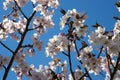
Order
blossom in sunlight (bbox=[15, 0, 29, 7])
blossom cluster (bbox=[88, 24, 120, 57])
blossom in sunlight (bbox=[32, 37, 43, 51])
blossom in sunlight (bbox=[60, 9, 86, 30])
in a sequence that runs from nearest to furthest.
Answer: blossom cluster (bbox=[88, 24, 120, 57]) < blossom in sunlight (bbox=[60, 9, 86, 30]) < blossom in sunlight (bbox=[32, 37, 43, 51]) < blossom in sunlight (bbox=[15, 0, 29, 7])

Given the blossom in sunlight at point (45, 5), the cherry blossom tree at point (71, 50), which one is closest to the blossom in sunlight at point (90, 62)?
the cherry blossom tree at point (71, 50)

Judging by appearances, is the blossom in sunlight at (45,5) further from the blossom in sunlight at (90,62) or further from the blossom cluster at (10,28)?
the blossom in sunlight at (90,62)

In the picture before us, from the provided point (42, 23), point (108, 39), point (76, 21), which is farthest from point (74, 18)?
point (42, 23)

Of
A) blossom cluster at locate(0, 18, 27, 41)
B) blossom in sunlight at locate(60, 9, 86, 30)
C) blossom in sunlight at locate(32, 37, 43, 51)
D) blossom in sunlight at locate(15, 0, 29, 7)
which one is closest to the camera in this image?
blossom in sunlight at locate(60, 9, 86, 30)

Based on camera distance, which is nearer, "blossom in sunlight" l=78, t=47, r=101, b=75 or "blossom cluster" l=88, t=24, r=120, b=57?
"blossom cluster" l=88, t=24, r=120, b=57

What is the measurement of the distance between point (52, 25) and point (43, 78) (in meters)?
3.94

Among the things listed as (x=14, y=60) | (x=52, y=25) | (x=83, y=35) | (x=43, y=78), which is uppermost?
(x=52, y=25)

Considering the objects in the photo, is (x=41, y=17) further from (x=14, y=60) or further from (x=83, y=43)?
(x=83, y=43)

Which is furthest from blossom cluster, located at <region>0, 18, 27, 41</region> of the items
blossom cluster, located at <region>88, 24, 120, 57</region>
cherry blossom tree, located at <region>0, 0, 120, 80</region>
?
blossom cluster, located at <region>88, 24, 120, 57</region>

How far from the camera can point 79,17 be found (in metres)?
8.09

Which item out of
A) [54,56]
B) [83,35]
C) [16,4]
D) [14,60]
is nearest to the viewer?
[83,35]

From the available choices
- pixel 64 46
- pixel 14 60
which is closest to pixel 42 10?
pixel 14 60

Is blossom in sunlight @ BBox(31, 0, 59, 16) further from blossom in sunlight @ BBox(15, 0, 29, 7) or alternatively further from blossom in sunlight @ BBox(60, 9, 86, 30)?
blossom in sunlight @ BBox(60, 9, 86, 30)

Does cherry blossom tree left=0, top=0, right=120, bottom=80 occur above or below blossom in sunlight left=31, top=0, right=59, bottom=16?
below
